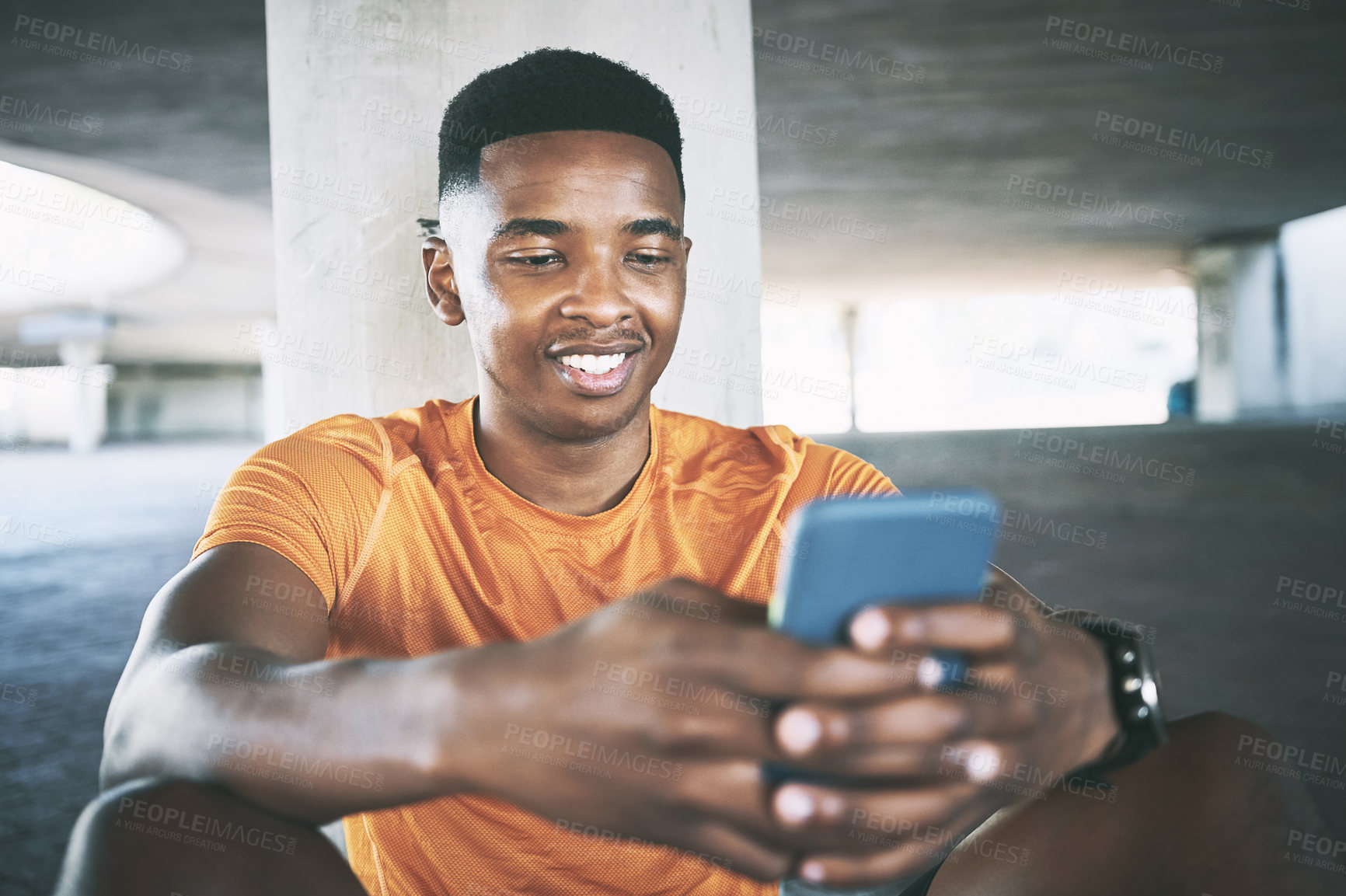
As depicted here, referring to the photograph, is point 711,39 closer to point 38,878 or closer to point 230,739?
point 230,739

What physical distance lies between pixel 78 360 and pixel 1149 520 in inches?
1235

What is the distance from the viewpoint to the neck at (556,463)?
1940 millimetres

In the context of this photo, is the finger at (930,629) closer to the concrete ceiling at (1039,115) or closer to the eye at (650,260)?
the eye at (650,260)

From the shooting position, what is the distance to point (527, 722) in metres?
0.90

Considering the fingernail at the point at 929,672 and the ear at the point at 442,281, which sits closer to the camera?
the fingernail at the point at 929,672

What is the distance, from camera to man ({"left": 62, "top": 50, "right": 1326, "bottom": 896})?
88 centimetres

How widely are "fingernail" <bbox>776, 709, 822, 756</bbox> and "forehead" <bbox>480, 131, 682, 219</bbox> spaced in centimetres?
127

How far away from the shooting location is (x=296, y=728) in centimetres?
104

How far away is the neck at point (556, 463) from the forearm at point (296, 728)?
82cm

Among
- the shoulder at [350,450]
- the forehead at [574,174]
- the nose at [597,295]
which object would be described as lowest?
the shoulder at [350,450]

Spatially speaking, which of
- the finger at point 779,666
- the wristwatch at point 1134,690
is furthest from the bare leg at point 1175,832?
the finger at point 779,666

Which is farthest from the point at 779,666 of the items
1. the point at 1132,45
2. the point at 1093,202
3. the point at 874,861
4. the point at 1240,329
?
the point at 1240,329

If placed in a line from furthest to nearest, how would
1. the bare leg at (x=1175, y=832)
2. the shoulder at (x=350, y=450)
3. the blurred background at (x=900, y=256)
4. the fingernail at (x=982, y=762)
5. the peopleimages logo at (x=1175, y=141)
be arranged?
1. the peopleimages logo at (x=1175, y=141)
2. the blurred background at (x=900, y=256)
3. the shoulder at (x=350, y=450)
4. the bare leg at (x=1175, y=832)
5. the fingernail at (x=982, y=762)

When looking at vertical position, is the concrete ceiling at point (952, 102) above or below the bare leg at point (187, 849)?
above
